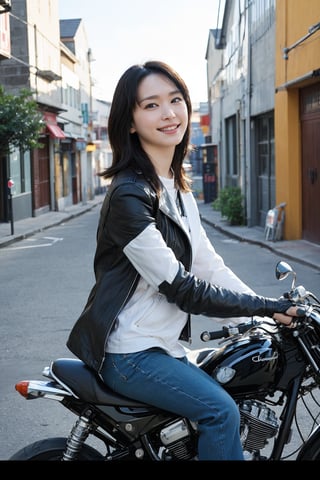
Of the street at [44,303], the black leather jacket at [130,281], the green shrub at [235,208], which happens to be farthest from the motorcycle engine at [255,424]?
the green shrub at [235,208]

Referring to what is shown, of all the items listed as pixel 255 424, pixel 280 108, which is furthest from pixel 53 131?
pixel 255 424

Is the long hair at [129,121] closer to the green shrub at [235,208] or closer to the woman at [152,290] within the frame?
the woman at [152,290]

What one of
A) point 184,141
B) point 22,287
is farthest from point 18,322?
point 184,141

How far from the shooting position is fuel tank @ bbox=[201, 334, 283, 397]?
110 inches

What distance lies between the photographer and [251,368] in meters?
2.81

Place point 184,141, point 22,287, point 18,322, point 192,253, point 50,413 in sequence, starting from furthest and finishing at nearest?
point 22,287
point 18,322
point 50,413
point 184,141
point 192,253

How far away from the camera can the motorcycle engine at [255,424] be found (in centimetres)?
283

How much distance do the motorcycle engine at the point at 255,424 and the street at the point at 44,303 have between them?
6.70 feet

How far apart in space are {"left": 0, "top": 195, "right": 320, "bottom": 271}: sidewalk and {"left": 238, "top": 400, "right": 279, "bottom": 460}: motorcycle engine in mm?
9467

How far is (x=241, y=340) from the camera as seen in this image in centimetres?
291

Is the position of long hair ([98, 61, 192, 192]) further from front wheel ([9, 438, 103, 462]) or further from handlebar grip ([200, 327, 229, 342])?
front wheel ([9, 438, 103, 462])

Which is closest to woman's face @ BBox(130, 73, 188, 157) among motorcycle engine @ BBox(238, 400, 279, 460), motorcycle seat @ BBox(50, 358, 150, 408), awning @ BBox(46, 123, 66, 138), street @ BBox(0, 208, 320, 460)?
motorcycle seat @ BBox(50, 358, 150, 408)

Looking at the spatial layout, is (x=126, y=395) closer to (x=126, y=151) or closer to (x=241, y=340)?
(x=241, y=340)

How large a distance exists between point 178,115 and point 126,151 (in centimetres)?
26
